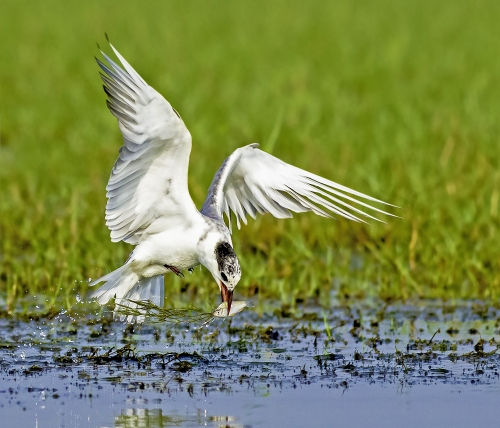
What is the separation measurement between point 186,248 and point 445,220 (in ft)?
11.6

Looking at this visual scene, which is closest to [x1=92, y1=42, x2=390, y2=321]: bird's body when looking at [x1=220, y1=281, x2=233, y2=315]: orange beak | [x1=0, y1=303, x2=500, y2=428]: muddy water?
[x1=220, y1=281, x2=233, y2=315]: orange beak

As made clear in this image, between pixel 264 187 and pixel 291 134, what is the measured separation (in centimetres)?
555

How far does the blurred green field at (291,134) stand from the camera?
8609mm

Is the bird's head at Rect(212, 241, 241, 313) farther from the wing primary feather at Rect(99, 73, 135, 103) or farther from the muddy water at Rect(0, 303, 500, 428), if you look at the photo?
the wing primary feather at Rect(99, 73, 135, 103)

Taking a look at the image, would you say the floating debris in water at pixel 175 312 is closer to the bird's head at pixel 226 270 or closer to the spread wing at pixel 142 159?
the bird's head at pixel 226 270

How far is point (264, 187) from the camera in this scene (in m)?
7.49

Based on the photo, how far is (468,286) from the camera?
8.49 metres

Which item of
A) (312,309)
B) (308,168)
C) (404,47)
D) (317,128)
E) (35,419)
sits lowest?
(35,419)

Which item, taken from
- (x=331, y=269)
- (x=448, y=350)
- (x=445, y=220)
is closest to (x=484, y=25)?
(x=445, y=220)

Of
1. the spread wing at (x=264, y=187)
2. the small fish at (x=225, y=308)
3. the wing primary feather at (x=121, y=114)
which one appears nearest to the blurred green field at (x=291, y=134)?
the spread wing at (x=264, y=187)

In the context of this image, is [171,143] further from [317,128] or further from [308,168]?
[317,128]

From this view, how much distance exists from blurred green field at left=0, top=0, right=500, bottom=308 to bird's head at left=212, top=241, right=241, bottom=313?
1.36 meters

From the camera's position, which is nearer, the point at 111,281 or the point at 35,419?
the point at 35,419

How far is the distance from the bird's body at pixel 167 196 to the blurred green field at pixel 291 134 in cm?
68
